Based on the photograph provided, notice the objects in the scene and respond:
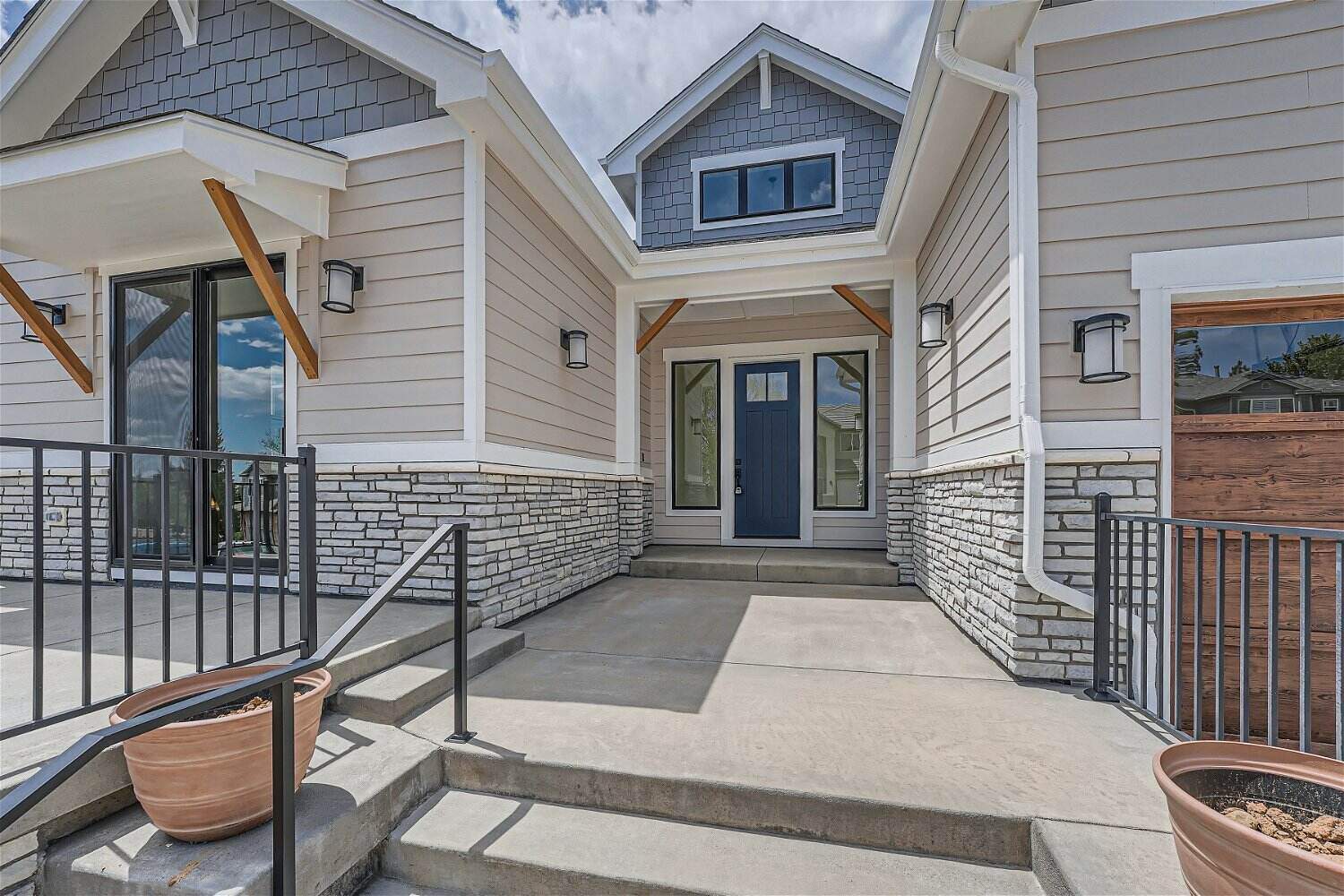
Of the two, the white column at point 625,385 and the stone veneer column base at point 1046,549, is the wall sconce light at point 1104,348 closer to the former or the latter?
the stone veneer column base at point 1046,549

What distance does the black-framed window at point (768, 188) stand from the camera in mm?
7137

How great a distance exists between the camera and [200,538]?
211 cm

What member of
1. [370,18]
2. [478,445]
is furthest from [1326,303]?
[370,18]

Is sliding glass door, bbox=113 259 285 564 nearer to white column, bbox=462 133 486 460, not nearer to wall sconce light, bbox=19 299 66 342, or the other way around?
wall sconce light, bbox=19 299 66 342

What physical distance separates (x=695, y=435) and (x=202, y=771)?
19.0 ft

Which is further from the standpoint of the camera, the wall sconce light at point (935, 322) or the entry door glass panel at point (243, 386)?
the wall sconce light at point (935, 322)

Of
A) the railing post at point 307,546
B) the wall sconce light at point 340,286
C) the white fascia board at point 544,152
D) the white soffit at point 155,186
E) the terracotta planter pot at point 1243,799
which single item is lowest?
the terracotta planter pot at point 1243,799

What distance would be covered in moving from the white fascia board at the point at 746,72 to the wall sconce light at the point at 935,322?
367 cm

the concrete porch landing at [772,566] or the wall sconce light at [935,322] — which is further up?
the wall sconce light at [935,322]

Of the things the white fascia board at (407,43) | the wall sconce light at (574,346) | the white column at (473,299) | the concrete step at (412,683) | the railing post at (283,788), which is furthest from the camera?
the wall sconce light at (574,346)

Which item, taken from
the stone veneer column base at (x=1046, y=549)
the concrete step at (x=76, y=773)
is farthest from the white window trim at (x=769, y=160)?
the concrete step at (x=76, y=773)

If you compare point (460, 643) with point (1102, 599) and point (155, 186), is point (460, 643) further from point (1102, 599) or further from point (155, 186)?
point (155, 186)

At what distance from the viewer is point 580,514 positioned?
16.8 feet

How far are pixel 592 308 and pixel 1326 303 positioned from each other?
4537 mm
